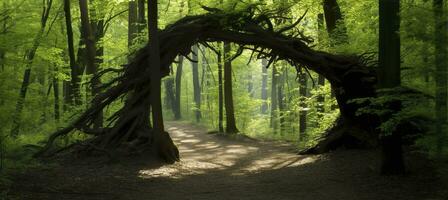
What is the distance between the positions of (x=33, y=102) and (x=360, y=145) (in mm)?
10926

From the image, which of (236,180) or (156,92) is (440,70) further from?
(156,92)

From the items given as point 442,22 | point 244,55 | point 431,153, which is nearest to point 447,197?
point 431,153

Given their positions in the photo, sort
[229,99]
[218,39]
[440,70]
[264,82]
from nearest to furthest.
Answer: [440,70] → [218,39] → [229,99] → [264,82]

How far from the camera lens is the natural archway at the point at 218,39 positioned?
494 inches

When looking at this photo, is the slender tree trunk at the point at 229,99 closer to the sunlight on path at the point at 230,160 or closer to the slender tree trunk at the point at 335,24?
the sunlight on path at the point at 230,160

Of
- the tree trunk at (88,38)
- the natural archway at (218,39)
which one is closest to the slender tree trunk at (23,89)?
the natural archway at (218,39)

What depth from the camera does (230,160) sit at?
1438cm

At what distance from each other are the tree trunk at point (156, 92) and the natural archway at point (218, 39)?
1.06ft

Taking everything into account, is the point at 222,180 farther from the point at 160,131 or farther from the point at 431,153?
the point at 431,153

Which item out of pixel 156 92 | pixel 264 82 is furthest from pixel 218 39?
pixel 264 82

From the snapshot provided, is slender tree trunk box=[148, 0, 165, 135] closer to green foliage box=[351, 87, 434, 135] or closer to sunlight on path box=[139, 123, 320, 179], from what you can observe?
sunlight on path box=[139, 123, 320, 179]

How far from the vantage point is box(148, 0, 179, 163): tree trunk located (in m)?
11.3

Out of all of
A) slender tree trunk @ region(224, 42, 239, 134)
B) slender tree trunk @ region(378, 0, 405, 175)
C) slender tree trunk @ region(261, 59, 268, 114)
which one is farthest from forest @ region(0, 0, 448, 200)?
slender tree trunk @ region(261, 59, 268, 114)

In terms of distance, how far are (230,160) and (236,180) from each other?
3.93 m
